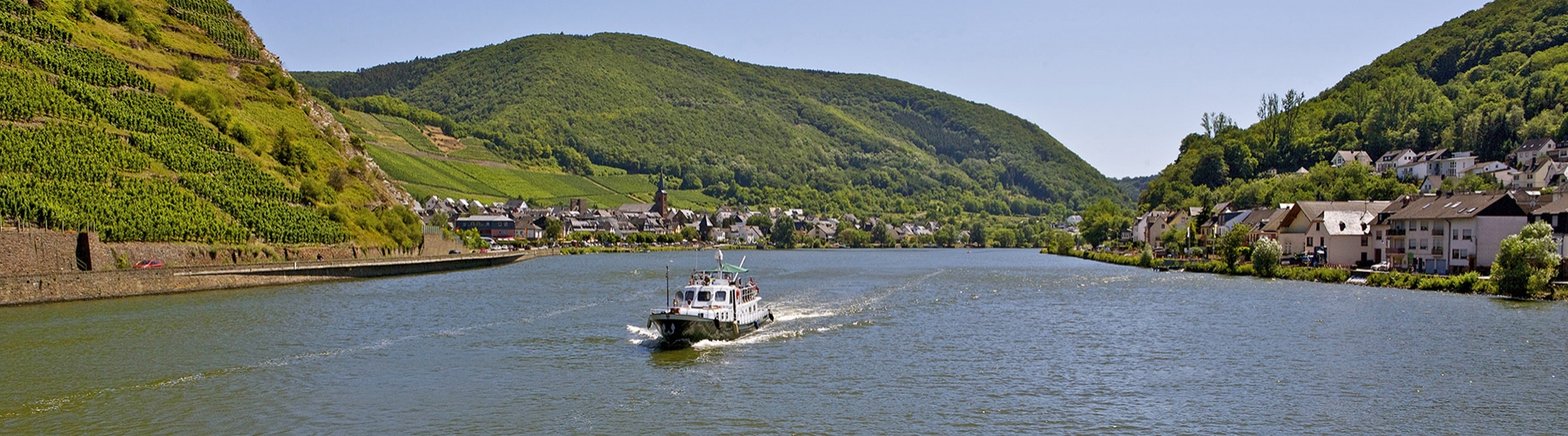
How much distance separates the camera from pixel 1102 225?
499 ft

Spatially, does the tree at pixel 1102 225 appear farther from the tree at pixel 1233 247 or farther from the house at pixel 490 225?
the house at pixel 490 225

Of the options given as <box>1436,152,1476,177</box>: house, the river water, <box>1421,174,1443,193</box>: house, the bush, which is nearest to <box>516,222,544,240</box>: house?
the river water

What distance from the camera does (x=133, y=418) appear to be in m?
25.8

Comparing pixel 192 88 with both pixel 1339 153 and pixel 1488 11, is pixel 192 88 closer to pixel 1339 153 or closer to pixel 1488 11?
pixel 1339 153

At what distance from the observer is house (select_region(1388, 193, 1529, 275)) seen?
65062 millimetres

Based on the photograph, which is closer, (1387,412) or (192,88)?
(1387,412)

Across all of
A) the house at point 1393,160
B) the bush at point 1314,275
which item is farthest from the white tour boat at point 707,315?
the house at point 1393,160

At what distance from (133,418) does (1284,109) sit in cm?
17059

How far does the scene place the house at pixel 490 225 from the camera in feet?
571

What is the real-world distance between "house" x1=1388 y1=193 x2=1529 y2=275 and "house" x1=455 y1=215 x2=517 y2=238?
13393 cm

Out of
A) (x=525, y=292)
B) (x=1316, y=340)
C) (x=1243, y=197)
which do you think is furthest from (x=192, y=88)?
(x=1243, y=197)

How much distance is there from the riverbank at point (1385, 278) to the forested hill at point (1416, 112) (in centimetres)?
3864

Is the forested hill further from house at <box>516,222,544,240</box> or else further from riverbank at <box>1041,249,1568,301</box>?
house at <box>516,222,544,240</box>

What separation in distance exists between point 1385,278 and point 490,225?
137973 millimetres
